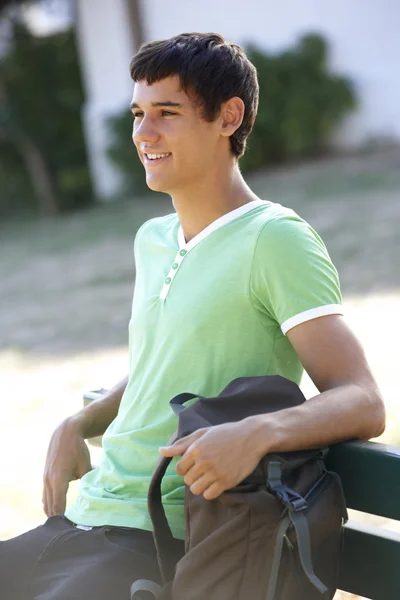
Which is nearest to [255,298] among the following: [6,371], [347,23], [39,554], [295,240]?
[295,240]

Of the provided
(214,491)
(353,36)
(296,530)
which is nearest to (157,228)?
(214,491)

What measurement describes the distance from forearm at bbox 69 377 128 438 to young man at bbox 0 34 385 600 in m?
0.27

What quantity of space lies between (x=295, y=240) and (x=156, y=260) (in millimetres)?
513

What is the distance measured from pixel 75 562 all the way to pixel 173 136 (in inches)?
38.5

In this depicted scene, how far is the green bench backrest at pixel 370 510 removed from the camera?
197 cm

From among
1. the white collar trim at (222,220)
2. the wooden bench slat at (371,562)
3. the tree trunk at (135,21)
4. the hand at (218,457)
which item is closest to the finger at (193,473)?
the hand at (218,457)

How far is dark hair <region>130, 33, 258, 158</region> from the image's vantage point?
224 cm

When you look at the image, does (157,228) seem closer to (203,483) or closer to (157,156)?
(157,156)

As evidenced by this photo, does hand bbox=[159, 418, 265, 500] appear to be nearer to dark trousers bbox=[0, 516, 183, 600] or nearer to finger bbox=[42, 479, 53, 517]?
dark trousers bbox=[0, 516, 183, 600]

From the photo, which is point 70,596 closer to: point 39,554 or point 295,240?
point 39,554

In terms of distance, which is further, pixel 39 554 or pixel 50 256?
pixel 50 256

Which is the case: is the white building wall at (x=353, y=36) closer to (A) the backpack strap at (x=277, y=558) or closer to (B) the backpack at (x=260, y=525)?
(B) the backpack at (x=260, y=525)

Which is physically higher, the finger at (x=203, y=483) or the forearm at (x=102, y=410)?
the finger at (x=203, y=483)

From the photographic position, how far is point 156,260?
2.47 metres
